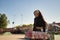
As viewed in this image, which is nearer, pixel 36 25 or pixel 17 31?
pixel 36 25

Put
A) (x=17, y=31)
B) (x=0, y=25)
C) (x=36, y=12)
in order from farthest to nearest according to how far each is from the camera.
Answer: (x=0, y=25) < (x=17, y=31) < (x=36, y=12)

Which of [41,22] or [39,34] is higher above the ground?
[41,22]

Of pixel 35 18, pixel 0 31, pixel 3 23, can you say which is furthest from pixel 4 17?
pixel 35 18

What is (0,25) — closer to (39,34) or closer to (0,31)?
(0,31)

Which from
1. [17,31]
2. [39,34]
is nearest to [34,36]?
[39,34]

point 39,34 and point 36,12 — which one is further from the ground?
point 36,12

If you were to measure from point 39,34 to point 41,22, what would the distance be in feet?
1.19

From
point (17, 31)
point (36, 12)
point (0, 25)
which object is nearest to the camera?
point (36, 12)

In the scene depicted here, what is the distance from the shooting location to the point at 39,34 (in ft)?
15.1

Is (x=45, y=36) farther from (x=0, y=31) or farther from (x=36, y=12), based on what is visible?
(x=0, y=31)

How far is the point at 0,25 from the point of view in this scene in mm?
63812

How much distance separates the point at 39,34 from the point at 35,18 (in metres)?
0.52

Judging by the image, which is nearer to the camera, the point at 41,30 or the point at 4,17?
the point at 41,30

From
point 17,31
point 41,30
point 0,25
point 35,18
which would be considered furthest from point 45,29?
point 0,25
